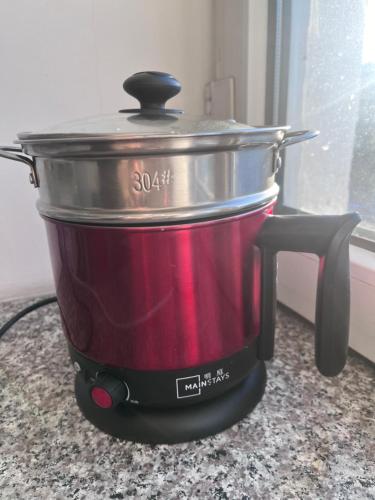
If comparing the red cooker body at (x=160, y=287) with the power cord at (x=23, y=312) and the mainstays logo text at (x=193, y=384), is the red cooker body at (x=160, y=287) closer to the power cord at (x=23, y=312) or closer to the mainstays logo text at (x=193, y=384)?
the mainstays logo text at (x=193, y=384)

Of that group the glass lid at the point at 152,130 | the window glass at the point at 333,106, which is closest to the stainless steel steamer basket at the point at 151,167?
the glass lid at the point at 152,130

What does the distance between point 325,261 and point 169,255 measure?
0.14m

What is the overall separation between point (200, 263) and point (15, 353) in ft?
1.29

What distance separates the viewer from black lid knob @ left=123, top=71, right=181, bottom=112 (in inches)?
14.6

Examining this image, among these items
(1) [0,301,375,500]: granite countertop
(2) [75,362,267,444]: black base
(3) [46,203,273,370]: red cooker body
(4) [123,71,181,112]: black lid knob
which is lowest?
(1) [0,301,375,500]: granite countertop

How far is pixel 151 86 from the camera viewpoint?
373 mm

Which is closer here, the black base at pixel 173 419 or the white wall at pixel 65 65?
the black base at pixel 173 419

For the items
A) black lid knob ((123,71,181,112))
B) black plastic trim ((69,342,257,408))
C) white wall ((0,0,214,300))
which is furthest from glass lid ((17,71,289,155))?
white wall ((0,0,214,300))

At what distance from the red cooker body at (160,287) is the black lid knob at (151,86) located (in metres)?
0.14

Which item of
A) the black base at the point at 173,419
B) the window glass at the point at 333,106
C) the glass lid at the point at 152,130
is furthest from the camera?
the window glass at the point at 333,106

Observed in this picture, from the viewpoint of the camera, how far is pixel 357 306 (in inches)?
20.6

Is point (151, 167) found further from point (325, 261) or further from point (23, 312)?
point (23, 312)

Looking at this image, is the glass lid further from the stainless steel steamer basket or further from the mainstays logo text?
the mainstays logo text

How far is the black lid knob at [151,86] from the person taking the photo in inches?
14.6
